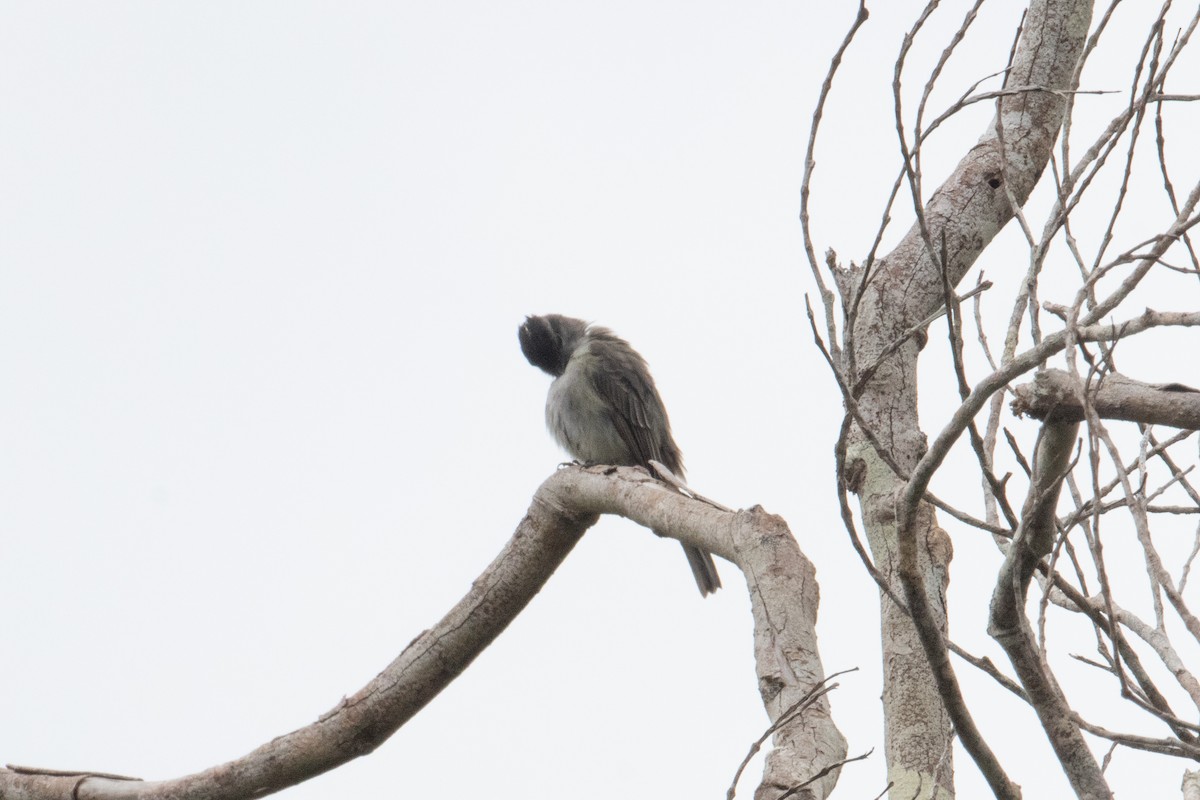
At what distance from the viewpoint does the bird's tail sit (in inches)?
287

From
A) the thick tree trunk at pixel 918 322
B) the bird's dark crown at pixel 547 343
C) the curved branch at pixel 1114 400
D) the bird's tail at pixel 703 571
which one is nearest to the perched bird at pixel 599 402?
the bird's dark crown at pixel 547 343

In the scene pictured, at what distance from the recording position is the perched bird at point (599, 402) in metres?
7.95

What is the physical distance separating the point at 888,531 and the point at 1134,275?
54.4 inches

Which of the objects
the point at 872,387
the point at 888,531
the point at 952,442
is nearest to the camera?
the point at 952,442

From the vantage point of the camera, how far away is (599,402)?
26.0ft

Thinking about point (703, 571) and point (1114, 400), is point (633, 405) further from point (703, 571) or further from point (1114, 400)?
point (1114, 400)

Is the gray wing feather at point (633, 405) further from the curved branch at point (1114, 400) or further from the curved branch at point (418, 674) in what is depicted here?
the curved branch at point (1114, 400)

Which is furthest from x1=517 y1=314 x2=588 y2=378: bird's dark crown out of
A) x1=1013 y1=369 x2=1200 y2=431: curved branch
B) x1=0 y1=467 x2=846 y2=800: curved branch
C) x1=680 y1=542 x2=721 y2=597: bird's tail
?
x1=1013 y1=369 x2=1200 y2=431: curved branch

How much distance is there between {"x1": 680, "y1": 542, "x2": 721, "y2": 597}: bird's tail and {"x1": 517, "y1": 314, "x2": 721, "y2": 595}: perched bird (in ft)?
2.33

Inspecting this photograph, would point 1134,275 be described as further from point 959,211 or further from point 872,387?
point 959,211

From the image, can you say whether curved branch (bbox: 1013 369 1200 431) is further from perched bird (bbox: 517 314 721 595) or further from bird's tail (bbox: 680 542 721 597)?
perched bird (bbox: 517 314 721 595)

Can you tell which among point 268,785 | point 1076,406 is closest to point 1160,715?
point 1076,406

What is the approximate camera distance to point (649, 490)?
369 centimetres

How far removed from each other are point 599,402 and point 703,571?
1.28 metres
